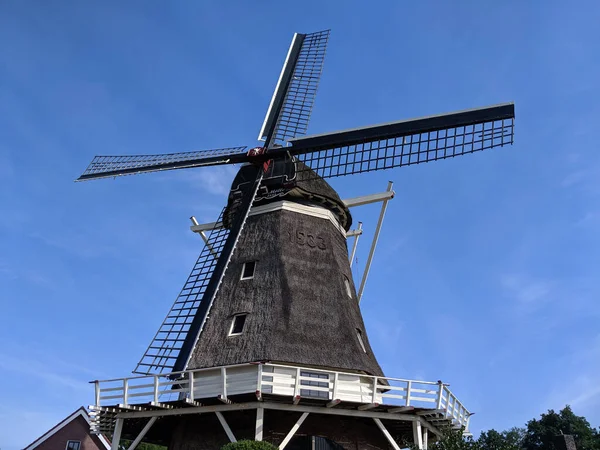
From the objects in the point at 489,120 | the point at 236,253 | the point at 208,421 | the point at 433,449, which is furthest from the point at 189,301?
the point at 489,120

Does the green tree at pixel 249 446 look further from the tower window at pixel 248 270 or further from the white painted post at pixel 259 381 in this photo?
the tower window at pixel 248 270

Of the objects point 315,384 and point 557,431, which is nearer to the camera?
point 315,384

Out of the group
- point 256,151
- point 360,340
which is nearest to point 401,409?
point 360,340

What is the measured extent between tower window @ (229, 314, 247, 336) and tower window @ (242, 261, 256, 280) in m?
1.29

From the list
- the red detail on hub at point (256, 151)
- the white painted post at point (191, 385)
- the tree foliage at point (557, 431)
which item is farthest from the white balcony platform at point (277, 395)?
the tree foliage at point (557, 431)

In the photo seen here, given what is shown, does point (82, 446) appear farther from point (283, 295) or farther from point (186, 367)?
point (283, 295)

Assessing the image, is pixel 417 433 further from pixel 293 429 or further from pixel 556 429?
pixel 556 429

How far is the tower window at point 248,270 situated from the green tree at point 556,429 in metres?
35.4

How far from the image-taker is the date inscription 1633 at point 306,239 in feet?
52.3

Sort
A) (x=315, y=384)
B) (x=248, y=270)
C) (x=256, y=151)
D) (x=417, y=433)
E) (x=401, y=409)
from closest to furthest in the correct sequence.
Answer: (x=401, y=409) < (x=417, y=433) < (x=315, y=384) < (x=248, y=270) < (x=256, y=151)

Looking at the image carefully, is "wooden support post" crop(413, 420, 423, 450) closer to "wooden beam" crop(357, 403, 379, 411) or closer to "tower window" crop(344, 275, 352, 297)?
"wooden beam" crop(357, 403, 379, 411)

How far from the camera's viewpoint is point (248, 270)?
51.5 feet

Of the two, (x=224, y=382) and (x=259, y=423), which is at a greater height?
(x=224, y=382)

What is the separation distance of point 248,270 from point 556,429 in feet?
124
